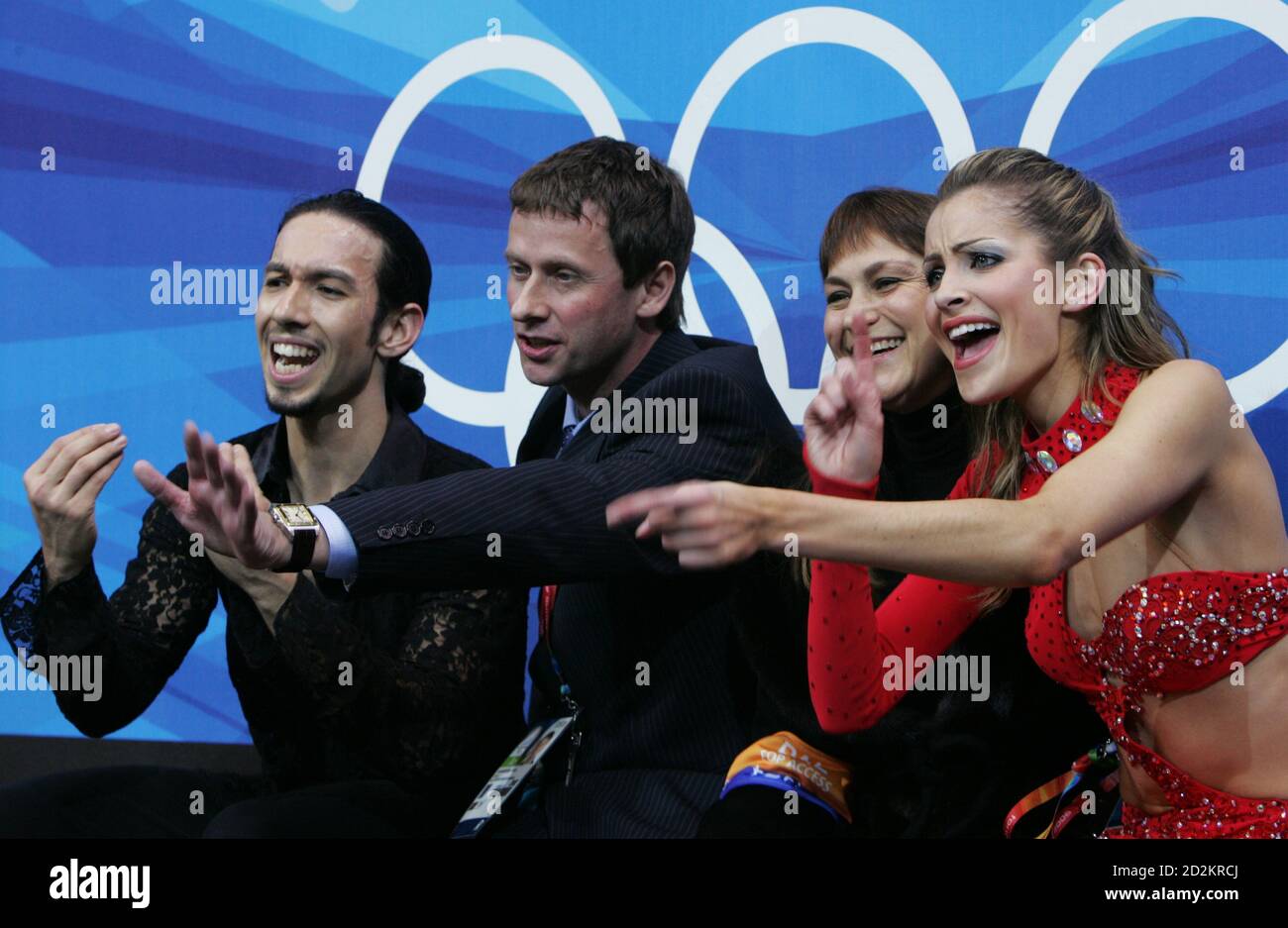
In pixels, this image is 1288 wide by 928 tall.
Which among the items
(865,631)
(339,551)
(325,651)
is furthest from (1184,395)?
(325,651)

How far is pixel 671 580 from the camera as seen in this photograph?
2.48 m

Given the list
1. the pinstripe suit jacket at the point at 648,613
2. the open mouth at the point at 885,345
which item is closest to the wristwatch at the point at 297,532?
the pinstripe suit jacket at the point at 648,613

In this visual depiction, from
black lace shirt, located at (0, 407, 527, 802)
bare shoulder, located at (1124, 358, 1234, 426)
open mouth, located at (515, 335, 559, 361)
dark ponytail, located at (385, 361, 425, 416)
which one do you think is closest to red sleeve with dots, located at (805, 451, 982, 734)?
bare shoulder, located at (1124, 358, 1234, 426)

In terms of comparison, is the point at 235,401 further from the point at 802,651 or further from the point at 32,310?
the point at 802,651

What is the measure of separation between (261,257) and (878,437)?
1999mm

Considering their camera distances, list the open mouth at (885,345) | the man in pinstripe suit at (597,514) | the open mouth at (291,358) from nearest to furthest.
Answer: the man in pinstripe suit at (597,514) < the open mouth at (885,345) < the open mouth at (291,358)

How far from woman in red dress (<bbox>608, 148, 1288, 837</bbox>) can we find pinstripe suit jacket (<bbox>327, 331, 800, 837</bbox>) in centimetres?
29

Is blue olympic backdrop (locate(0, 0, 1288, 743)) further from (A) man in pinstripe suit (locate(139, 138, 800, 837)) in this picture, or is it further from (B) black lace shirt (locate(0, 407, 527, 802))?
(B) black lace shirt (locate(0, 407, 527, 802))

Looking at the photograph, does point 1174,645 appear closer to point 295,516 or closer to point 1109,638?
point 1109,638

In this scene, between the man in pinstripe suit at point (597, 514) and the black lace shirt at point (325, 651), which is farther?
the black lace shirt at point (325, 651)

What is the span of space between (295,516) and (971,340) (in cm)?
99

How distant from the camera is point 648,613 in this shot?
2469 mm

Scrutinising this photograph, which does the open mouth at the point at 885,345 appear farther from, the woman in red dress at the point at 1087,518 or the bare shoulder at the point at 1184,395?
the bare shoulder at the point at 1184,395

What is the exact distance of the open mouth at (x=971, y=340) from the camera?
2.14 metres
